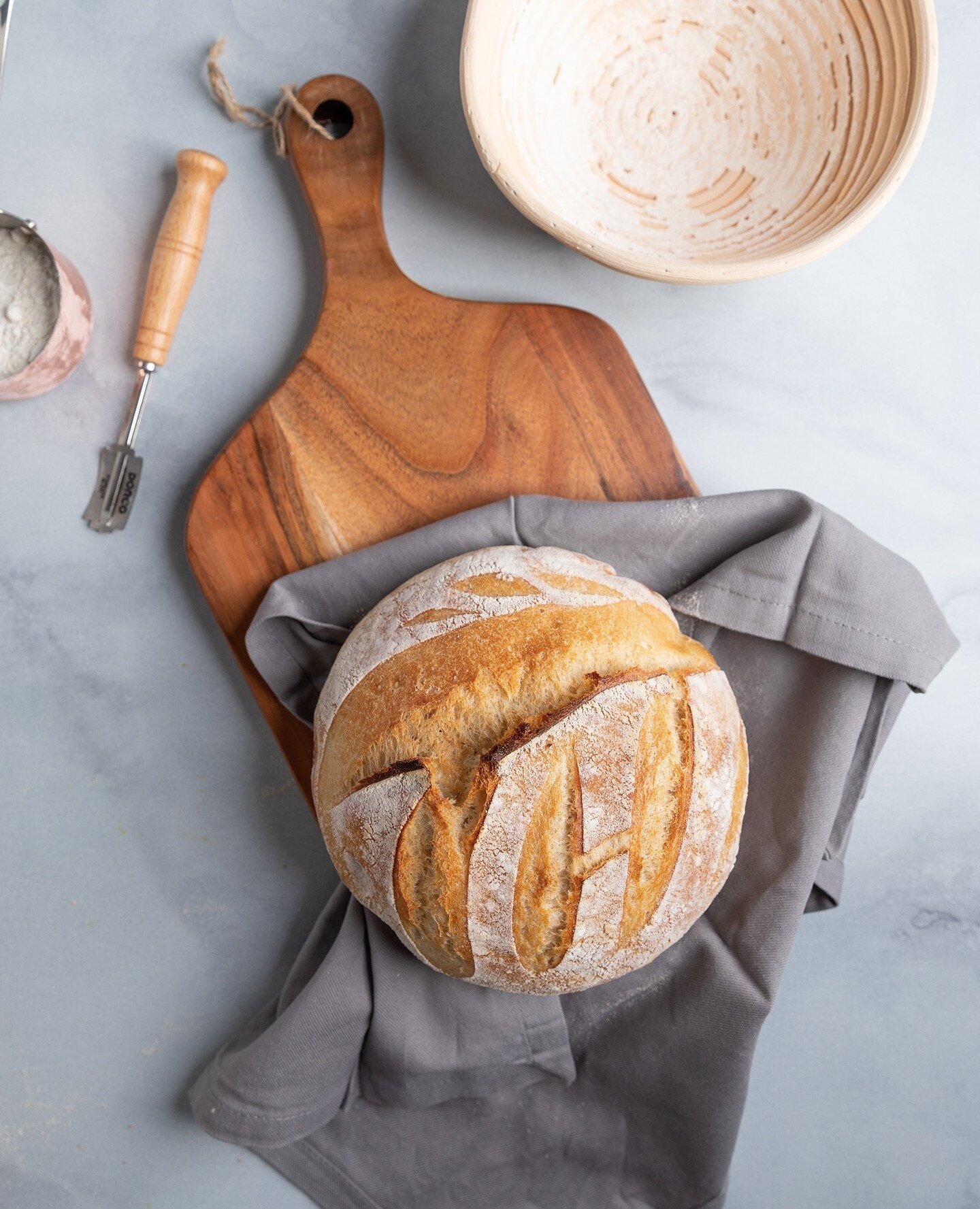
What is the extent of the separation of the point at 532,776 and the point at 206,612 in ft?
2.15

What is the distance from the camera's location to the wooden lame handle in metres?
1.26

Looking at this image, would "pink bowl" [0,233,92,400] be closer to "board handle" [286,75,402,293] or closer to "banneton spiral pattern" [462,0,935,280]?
"board handle" [286,75,402,293]

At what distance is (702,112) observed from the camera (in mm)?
1306

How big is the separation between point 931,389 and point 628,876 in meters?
0.96

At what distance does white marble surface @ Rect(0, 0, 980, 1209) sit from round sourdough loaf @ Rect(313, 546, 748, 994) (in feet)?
1.26

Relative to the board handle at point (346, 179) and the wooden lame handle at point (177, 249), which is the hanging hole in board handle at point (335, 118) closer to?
the board handle at point (346, 179)

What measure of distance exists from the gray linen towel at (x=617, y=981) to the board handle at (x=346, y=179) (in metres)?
0.43

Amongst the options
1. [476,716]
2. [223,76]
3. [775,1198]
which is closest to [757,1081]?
[775,1198]

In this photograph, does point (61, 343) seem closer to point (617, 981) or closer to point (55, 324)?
point (55, 324)

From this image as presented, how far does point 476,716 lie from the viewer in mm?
1016

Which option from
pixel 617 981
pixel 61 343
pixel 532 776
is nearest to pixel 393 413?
pixel 61 343

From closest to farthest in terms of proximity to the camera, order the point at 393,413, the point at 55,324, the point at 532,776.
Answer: the point at 532,776 → the point at 55,324 → the point at 393,413

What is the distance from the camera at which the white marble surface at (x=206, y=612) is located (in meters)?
1.33

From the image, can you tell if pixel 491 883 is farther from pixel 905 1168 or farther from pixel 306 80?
pixel 306 80
